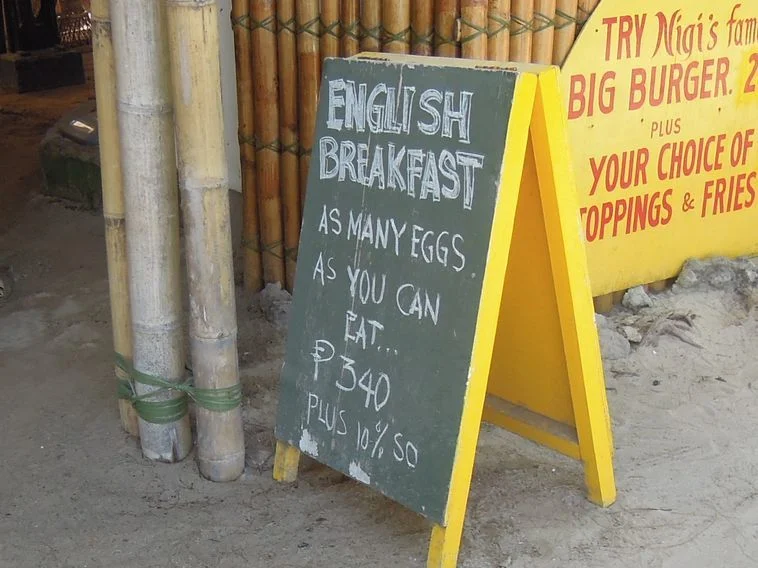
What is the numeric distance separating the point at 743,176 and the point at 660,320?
1.14 meters

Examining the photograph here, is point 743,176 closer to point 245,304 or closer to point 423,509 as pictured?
point 245,304

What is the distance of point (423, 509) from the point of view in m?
3.24

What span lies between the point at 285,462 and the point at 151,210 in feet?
3.51

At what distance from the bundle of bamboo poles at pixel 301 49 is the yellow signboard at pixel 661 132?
26cm

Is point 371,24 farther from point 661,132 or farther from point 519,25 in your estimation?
point 661,132

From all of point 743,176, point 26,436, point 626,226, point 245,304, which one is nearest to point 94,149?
point 245,304

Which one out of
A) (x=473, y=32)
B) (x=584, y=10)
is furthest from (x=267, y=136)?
(x=584, y=10)

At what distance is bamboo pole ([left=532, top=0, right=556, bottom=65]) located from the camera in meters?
4.69

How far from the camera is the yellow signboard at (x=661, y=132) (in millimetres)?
4914

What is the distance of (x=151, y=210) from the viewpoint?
3.68m

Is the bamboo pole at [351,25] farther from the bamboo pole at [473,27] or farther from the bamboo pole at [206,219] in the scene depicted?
the bamboo pole at [206,219]

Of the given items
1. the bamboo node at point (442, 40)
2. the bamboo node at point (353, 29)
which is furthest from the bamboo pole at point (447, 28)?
the bamboo node at point (353, 29)

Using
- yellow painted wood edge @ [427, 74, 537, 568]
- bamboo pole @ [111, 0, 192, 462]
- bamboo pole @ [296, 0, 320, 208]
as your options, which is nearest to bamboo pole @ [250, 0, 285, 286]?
bamboo pole @ [296, 0, 320, 208]

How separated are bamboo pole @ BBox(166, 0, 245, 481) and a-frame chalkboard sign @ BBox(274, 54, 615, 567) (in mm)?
223
